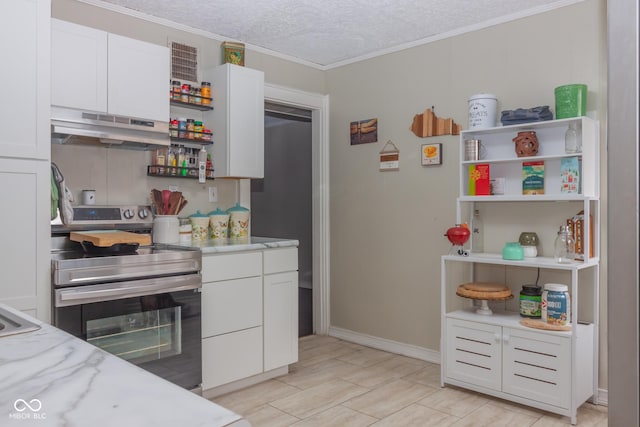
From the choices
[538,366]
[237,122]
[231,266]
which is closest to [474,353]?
[538,366]

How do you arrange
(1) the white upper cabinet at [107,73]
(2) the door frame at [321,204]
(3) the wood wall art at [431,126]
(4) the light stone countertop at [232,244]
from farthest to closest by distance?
(2) the door frame at [321,204] < (3) the wood wall art at [431,126] < (4) the light stone countertop at [232,244] < (1) the white upper cabinet at [107,73]

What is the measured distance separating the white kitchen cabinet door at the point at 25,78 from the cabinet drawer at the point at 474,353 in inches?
99.0

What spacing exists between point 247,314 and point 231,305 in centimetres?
14

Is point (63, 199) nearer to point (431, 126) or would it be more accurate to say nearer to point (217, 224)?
point (217, 224)

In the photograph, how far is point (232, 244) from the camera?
3135mm

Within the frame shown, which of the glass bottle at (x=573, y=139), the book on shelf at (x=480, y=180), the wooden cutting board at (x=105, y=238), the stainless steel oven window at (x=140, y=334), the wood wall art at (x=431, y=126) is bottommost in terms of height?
the stainless steel oven window at (x=140, y=334)

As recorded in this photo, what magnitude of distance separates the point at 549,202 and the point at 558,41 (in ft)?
3.28

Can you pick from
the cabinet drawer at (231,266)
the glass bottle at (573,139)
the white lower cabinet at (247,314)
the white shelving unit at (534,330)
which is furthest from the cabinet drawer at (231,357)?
the glass bottle at (573,139)

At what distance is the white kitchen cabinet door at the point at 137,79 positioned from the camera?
2.79 m

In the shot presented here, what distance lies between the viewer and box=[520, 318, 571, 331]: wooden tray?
8.82 ft

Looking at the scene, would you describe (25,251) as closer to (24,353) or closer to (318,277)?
(24,353)

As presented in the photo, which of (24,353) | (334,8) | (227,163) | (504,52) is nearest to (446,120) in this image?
(504,52)

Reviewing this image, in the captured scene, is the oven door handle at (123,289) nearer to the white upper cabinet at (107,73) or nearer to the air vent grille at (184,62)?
the white upper cabinet at (107,73)

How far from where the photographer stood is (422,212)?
12.3ft
